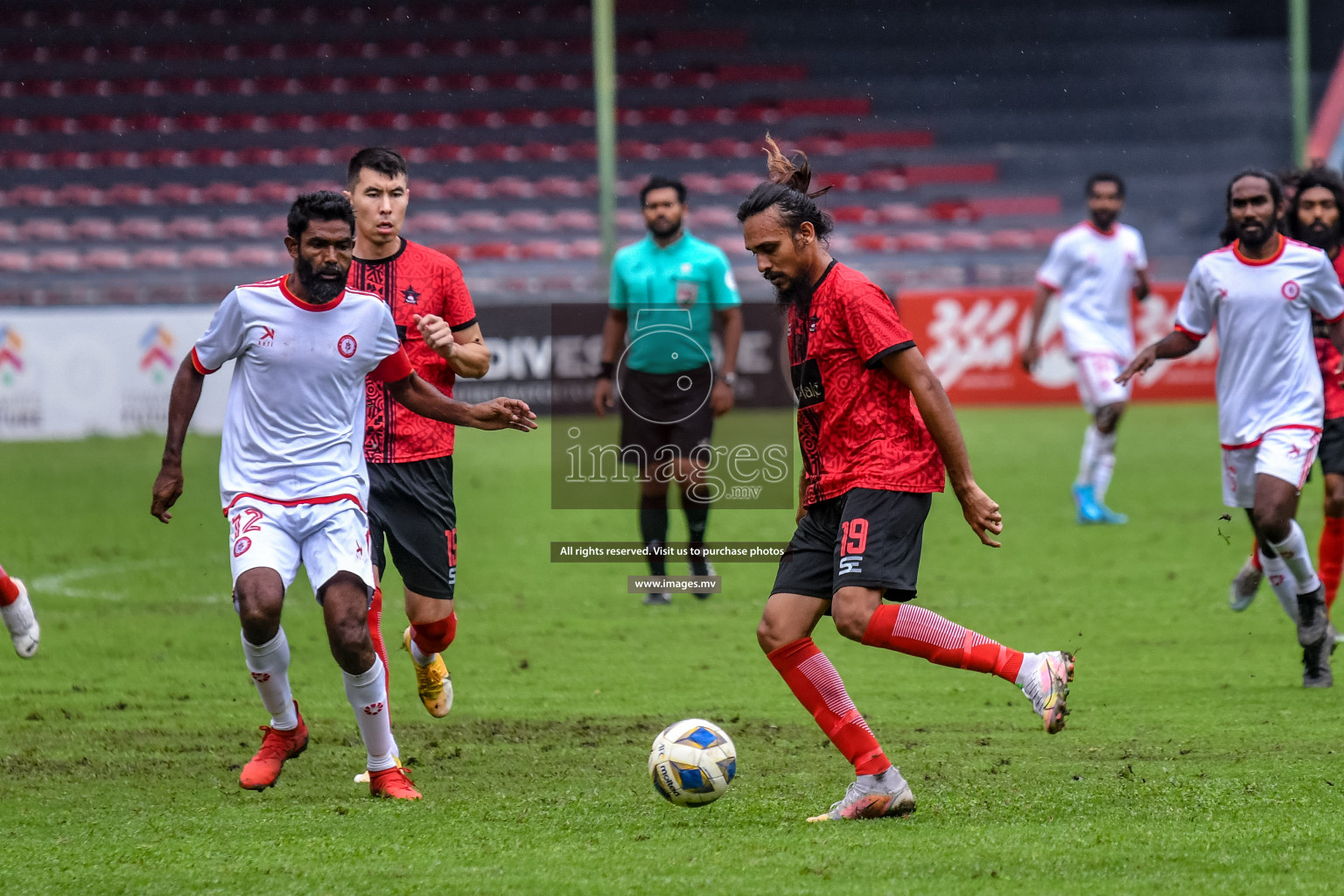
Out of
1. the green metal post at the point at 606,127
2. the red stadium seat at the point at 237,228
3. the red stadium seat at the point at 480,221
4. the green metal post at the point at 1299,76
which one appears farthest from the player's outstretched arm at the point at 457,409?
the red stadium seat at the point at 237,228

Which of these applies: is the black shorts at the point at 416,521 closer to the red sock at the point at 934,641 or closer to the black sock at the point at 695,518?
the red sock at the point at 934,641

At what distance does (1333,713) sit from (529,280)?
15.1m

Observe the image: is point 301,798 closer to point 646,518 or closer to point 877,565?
point 877,565

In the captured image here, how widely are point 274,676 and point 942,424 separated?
2.49 m

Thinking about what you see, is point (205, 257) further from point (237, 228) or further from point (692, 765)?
point (692, 765)

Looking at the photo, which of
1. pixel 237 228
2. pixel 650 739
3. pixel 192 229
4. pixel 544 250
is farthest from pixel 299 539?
pixel 192 229

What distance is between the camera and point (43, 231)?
1018 inches

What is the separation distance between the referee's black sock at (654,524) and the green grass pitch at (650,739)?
0.32 meters

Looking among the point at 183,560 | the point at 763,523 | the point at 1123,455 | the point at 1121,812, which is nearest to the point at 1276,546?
the point at 1121,812

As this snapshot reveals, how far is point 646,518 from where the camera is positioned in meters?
10.0

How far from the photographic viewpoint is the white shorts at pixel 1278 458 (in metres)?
7.04

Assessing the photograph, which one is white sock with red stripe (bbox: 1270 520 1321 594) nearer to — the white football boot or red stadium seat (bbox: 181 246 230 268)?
the white football boot

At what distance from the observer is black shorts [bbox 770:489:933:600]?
488cm

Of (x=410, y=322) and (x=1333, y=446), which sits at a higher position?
(x=410, y=322)
